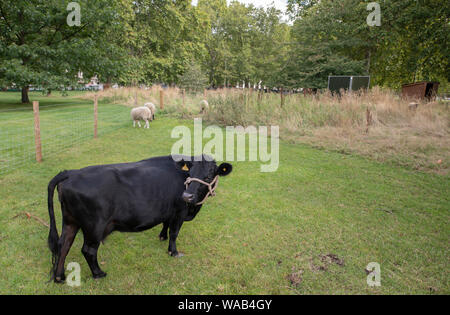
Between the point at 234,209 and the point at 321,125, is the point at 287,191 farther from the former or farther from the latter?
the point at 321,125

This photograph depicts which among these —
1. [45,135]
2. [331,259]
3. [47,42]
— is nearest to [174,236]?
[331,259]

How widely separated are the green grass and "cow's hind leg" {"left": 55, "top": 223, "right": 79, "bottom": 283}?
0.38 ft

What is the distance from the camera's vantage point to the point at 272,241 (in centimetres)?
368

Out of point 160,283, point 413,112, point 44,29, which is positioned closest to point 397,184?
point 160,283

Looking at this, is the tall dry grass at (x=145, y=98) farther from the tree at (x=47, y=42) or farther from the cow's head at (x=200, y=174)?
the cow's head at (x=200, y=174)

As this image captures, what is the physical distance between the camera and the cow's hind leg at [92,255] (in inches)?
106

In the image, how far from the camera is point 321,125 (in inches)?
437

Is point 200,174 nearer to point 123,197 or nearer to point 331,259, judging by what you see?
point 123,197

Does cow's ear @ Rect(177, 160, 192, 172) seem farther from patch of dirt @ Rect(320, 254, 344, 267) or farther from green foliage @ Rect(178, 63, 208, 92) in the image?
green foliage @ Rect(178, 63, 208, 92)

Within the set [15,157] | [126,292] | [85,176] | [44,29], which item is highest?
[44,29]

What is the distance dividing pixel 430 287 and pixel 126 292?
3058 mm

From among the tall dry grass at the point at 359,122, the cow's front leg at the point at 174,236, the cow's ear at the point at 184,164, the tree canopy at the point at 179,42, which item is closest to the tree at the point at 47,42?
the tree canopy at the point at 179,42

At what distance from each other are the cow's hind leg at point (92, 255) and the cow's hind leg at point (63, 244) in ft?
0.51

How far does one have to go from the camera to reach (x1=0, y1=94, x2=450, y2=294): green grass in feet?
9.41
